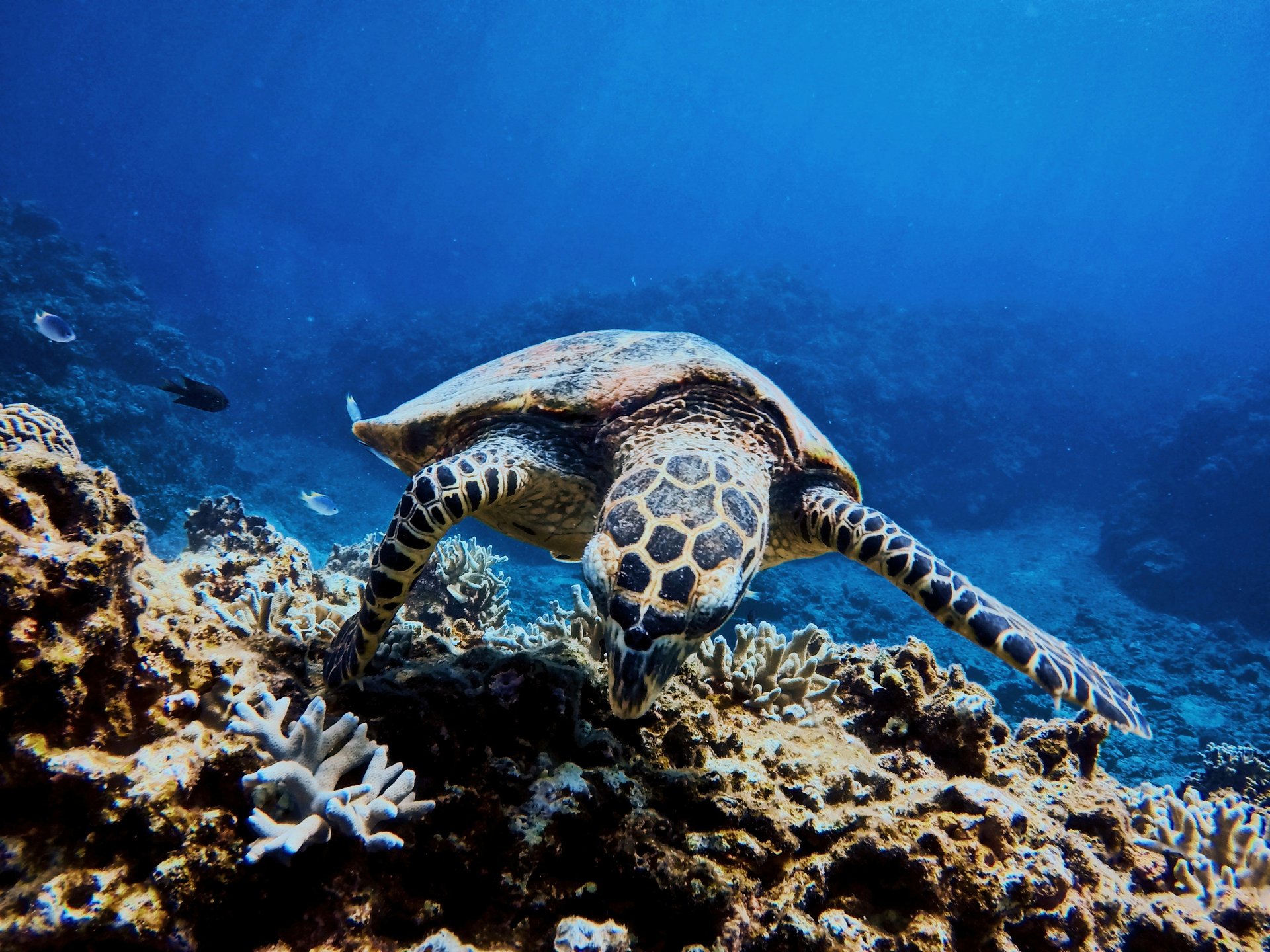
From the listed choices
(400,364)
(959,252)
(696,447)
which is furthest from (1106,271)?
(696,447)

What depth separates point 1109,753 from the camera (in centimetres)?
845

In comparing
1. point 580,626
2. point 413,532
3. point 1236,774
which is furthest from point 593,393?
point 1236,774

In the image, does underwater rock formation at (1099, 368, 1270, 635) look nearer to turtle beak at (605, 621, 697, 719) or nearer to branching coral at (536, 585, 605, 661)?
branching coral at (536, 585, 605, 661)

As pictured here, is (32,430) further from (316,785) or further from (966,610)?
(966,610)

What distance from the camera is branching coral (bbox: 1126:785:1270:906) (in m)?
2.24

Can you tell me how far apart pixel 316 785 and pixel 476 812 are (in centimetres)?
45

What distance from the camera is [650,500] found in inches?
86.3

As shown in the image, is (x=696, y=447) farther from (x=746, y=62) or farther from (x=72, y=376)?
(x=746, y=62)

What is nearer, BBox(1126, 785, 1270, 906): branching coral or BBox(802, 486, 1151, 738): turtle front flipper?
BBox(1126, 785, 1270, 906): branching coral

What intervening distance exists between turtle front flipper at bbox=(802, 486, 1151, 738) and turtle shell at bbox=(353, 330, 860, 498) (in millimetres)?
445

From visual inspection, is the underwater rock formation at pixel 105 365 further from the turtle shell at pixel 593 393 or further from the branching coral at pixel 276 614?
the branching coral at pixel 276 614

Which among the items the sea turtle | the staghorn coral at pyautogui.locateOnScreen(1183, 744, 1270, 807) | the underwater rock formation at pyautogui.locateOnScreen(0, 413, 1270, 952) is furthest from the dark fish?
the staghorn coral at pyautogui.locateOnScreen(1183, 744, 1270, 807)

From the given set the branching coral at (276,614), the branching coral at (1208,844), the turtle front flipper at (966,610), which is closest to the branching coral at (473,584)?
the branching coral at (276,614)

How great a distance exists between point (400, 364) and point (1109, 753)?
22630mm
